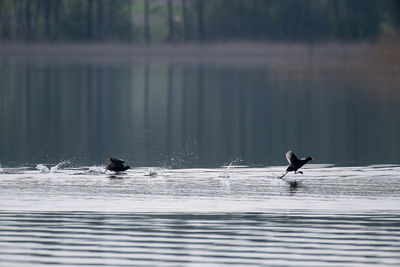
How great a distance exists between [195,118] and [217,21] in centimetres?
5371

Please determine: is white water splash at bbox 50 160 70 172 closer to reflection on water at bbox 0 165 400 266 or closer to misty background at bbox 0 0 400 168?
reflection on water at bbox 0 165 400 266

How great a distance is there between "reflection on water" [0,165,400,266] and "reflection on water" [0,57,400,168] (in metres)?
2.44

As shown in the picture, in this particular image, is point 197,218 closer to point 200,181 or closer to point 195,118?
point 200,181

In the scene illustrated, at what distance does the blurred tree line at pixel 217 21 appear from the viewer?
7646 centimetres

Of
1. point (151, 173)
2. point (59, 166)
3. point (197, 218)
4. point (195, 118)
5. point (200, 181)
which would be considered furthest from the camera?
point (195, 118)

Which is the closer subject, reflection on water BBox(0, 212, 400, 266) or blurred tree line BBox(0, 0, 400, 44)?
reflection on water BBox(0, 212, 400, 266)

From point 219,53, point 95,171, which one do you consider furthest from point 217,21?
point 95,171

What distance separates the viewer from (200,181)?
51.4 ft

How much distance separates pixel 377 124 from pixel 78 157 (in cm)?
997

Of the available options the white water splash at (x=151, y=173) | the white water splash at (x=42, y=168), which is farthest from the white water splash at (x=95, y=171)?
the white water splash at (x=151, y=173)

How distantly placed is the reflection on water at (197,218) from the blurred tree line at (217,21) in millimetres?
58287

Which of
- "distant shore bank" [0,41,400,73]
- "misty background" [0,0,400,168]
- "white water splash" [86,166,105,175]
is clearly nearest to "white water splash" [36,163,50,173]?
"white water splash" [86,166,105,175]

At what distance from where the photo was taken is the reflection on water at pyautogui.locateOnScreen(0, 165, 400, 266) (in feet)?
35.4

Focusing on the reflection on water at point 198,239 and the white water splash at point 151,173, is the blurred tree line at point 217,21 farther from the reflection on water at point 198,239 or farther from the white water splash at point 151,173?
the reflection on water at point 198,239
